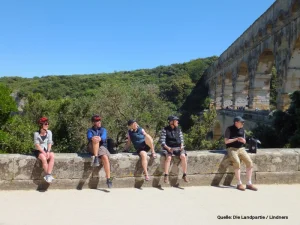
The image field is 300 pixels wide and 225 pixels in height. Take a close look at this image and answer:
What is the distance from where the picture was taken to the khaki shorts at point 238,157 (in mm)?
4211

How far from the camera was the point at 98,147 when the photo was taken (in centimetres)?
406

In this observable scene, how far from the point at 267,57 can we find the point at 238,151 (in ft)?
44.6

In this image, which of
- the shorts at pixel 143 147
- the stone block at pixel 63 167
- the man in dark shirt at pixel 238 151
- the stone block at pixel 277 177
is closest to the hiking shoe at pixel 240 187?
the man in dark shirt at pixel 238 151

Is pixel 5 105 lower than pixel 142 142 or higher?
higher

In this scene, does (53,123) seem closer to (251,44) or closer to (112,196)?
(251,44)

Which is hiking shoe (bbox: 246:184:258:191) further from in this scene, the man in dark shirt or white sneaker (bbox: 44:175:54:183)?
white sneaker (bbox: 44:175:54:183)

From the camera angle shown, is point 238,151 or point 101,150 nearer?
point 101,150

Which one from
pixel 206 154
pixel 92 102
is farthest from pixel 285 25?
pixel 206 154

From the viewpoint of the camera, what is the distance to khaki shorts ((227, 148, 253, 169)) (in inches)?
166

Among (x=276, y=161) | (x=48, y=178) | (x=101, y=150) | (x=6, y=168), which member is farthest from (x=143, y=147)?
(x=276, y=161)

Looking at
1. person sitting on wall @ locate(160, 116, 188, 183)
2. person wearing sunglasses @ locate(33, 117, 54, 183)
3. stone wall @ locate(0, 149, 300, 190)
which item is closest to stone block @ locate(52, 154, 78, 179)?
stone wall @ locate(0, 149, 300, 190)

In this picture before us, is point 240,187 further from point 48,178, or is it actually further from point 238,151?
point 48,178

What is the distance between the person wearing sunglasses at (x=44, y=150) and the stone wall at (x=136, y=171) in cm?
12

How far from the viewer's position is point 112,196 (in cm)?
374
